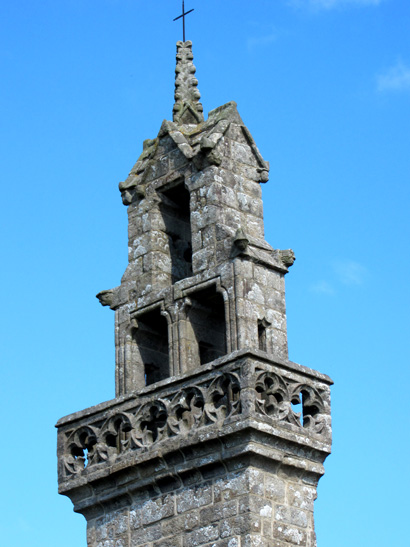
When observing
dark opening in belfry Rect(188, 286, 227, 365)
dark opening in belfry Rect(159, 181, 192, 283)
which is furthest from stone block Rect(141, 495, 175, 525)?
dark opening in belfry Rect(159, 181, 192, 283)

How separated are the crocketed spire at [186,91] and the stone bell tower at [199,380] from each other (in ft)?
0.06

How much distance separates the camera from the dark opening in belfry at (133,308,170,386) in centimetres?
1822

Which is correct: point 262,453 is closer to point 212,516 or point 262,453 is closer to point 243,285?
point 212,516

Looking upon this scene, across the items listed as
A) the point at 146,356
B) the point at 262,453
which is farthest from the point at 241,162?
the point at 262,453

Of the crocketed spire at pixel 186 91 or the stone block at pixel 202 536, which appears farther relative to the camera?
the crocketed spire at pixel 186 91

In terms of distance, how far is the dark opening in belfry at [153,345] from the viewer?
18219 millimetres

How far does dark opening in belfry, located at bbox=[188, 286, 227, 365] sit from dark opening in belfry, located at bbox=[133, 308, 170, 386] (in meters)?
0.59

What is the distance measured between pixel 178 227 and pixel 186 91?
1.81 m

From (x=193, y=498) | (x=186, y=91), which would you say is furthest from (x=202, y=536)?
(x=186, y=91)

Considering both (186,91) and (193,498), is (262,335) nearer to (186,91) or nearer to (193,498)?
(193,498)

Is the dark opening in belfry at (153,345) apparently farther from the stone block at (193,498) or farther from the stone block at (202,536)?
the stone block at (202,536)

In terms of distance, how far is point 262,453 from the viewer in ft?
52.2

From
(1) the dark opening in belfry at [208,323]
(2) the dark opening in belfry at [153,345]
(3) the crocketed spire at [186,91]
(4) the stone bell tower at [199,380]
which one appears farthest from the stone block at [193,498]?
(3) the crocketed spire at [186,91]

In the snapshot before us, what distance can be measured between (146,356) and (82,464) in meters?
1.54
